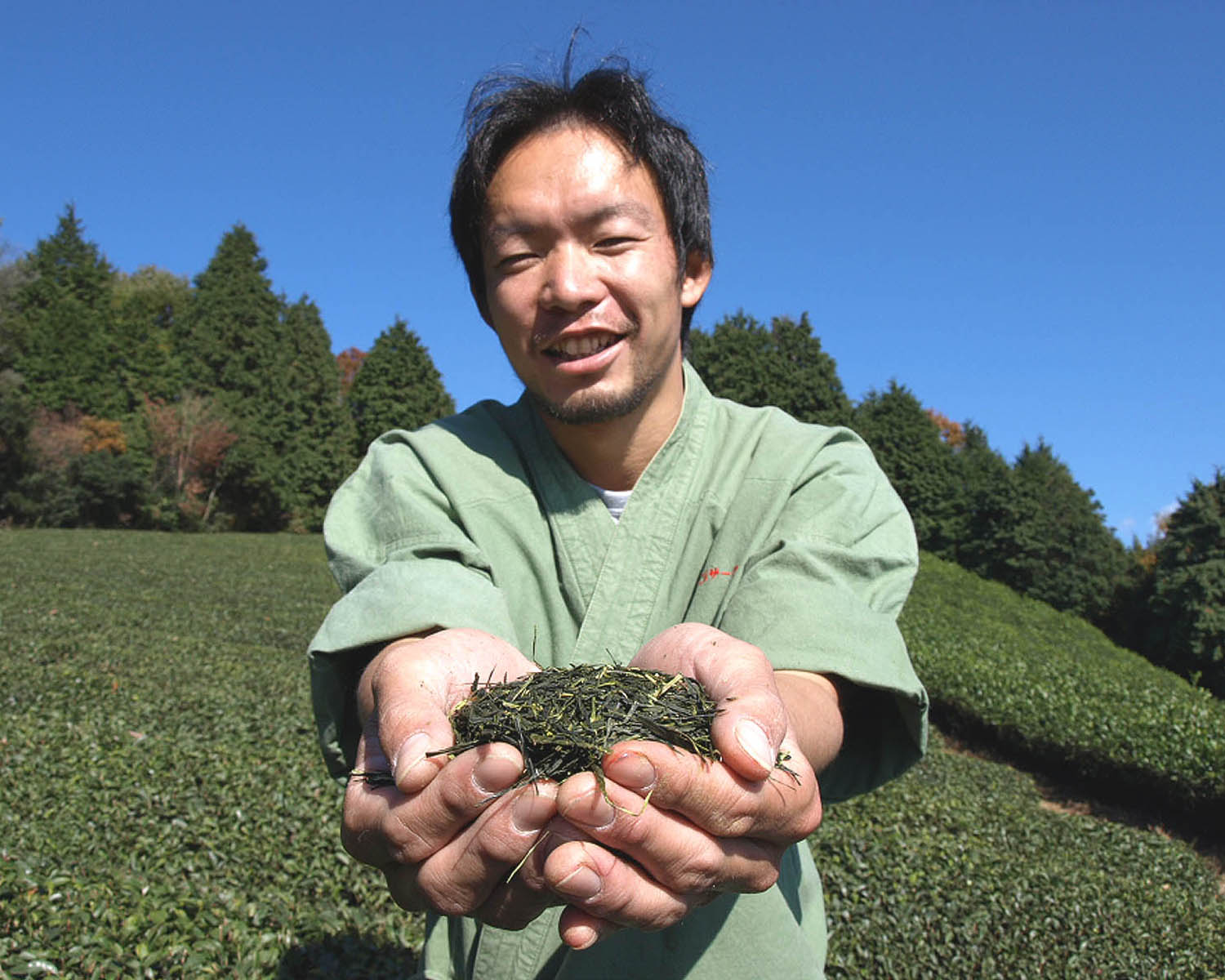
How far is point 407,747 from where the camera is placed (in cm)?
136

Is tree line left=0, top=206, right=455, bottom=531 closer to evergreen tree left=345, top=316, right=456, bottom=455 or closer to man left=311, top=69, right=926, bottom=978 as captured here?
evergreen tree left=345, top=316, right=456, bottom=455

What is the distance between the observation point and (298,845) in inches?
228

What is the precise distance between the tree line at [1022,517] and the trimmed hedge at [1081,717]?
28.0 feet

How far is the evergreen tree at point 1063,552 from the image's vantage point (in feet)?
92.4

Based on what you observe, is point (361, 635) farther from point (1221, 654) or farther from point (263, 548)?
point (263, 548)

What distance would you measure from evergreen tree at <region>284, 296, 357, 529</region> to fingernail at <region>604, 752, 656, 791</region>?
134ft

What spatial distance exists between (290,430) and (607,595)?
43.2 meters

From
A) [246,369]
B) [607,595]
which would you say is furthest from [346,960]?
[246,369]

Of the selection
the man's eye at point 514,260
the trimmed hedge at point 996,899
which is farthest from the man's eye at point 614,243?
the trimmed hedge at point 996,899

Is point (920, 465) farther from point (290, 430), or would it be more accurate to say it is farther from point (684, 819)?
point (684, 819)

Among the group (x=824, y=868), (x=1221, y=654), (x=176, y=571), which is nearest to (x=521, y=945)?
(x=824, y=868)

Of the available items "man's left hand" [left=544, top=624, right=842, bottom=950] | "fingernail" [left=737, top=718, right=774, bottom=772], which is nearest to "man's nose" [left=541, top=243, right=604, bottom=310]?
"man's left hand" [left=544, top=624, right=842, bottom=950]

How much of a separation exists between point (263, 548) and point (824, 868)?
27.6m

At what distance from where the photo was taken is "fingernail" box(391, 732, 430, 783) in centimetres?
134
